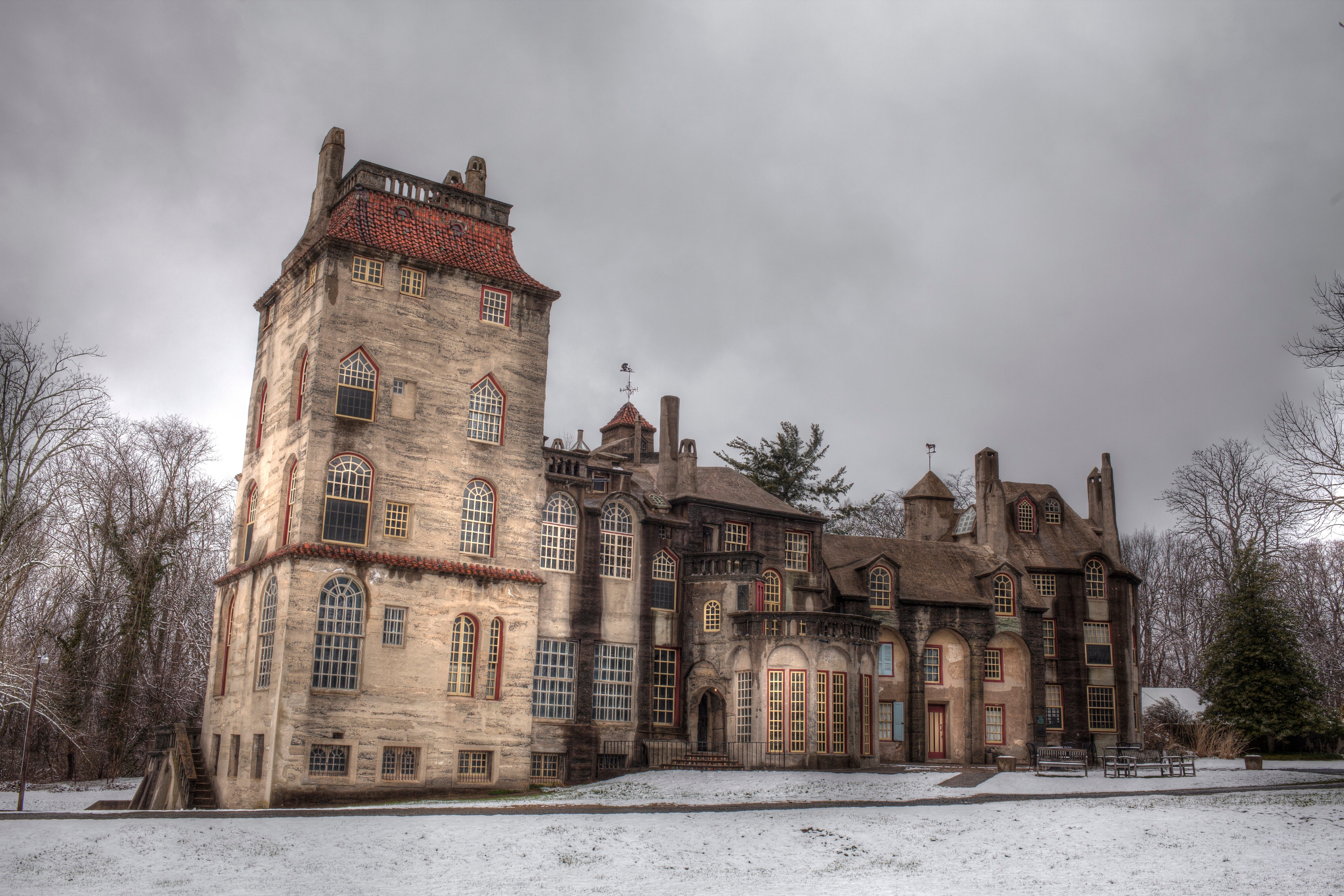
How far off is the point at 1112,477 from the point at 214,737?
3841 cm

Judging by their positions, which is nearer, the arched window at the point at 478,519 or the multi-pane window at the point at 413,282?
the arched window at the point at 478,519

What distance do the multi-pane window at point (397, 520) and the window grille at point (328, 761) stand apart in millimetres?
6124

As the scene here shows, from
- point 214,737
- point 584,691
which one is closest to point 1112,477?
point 584,691

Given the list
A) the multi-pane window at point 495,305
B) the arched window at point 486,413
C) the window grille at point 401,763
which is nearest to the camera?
the window grille at point 401,763

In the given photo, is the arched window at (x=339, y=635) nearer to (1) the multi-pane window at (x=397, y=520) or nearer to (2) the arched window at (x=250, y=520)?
(1) the multi-pane window at (x=397, y=520)

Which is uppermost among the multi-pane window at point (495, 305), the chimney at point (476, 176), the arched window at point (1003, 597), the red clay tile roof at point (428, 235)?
the chimney at point (476, 176)

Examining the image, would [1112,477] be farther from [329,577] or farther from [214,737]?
[214,737]

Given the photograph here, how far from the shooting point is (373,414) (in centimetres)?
3247

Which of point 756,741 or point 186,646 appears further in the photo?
point 186,646

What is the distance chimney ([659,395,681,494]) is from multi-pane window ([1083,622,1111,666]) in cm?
1948

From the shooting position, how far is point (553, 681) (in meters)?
35.2

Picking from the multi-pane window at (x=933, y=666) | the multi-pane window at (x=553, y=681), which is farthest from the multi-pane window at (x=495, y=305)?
the multi-pane window at (x=933, y=666)

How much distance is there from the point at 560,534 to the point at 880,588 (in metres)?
14.7

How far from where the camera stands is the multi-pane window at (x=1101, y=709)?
150 ft
